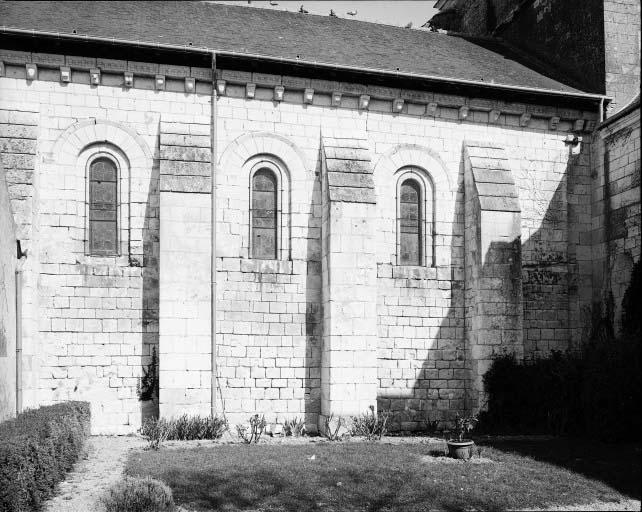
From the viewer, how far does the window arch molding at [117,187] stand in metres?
15.8

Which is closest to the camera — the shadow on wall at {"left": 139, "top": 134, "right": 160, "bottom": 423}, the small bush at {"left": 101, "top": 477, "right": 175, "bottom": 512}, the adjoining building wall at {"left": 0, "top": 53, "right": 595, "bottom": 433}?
the small bush at {"left": 101, "top": 477, "right": 175, "bottom": 512}

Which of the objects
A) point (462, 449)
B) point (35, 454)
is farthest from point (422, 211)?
point (35, 454)

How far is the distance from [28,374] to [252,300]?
468 centimetres

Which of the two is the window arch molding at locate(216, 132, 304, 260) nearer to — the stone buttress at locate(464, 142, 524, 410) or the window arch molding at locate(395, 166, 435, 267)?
the window arch molding at locate(395, 166, 435, 267)

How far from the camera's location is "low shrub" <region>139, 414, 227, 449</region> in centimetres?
1430

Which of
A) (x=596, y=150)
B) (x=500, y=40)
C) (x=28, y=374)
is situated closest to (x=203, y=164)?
(x=28, y=374)

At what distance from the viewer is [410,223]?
17719 mm

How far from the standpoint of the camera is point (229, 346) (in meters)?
15.9

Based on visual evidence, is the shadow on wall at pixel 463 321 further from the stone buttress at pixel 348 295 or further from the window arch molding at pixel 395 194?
the stone buttress at pixel 348 295

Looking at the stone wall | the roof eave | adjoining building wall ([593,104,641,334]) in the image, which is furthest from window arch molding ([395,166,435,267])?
the stone wall

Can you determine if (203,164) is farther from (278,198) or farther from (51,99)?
(51,99)

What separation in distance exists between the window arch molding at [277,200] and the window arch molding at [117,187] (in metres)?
2.58

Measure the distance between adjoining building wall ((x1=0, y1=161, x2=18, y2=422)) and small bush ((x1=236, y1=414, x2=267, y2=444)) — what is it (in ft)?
13.4

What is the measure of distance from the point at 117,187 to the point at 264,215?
10.5 ft
